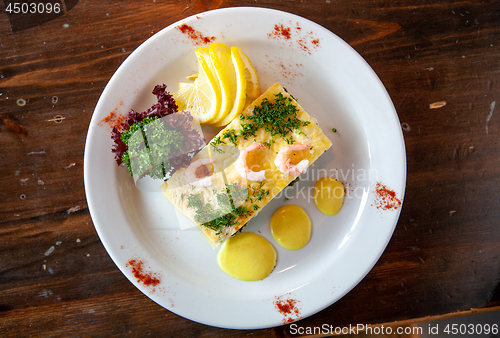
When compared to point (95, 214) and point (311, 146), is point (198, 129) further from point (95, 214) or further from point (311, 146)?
point (95, 214)

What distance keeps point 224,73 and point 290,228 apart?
2154 mm

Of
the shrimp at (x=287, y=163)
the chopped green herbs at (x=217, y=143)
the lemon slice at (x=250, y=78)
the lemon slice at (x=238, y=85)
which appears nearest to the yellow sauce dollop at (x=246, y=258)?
the shrimp at (x=287, y=163)

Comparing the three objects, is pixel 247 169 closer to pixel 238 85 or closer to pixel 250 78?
pixel 238 85

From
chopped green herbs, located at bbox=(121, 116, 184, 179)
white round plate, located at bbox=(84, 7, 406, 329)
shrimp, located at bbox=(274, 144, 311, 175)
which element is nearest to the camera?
chopped green herbs, located at bbox=(121, 116, 184, 179)

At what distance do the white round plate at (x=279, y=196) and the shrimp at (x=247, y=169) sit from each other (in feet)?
2.29

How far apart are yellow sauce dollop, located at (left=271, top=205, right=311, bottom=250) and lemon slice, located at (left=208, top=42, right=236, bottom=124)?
1540 mm

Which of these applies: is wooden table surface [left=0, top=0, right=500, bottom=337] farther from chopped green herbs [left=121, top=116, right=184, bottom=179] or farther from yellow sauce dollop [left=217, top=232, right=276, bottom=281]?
chopped green herbs [left=121, top=116, right=184, bottom=179]

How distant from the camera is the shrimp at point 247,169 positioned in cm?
285

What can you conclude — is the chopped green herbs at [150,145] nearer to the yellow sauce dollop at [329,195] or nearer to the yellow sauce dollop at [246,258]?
the yellow sauce dollop at [246,258]

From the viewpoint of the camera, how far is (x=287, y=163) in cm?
288

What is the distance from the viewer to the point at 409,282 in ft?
11.4

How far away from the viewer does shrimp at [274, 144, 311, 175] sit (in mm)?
2877

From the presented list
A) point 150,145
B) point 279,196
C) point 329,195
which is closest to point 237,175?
point 279,196

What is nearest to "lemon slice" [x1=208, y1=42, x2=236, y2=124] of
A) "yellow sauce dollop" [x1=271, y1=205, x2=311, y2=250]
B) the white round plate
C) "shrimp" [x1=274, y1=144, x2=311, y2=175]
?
the white round plate
